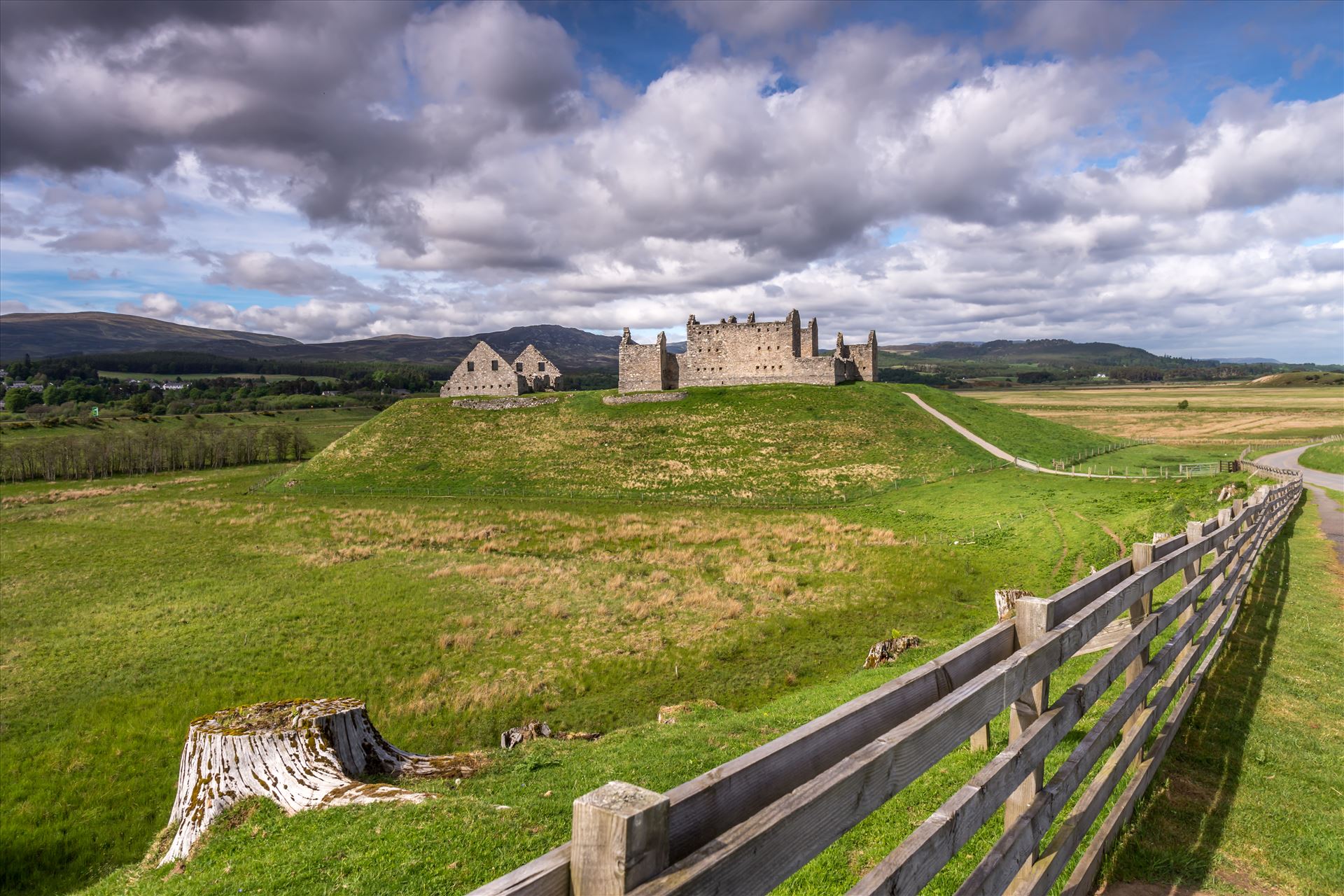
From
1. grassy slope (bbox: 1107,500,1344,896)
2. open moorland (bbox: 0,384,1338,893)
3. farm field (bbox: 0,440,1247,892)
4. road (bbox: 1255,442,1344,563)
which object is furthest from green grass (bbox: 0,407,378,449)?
grassy slope (bbox: 1107,500,1344,896)

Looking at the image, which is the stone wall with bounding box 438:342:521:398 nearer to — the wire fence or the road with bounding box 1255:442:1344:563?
the wire fence

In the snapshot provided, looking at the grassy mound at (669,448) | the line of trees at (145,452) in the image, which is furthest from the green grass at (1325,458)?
the line of trees at (145,452)

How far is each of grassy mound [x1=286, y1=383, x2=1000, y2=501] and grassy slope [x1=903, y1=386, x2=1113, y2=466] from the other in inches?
Result: 64.1

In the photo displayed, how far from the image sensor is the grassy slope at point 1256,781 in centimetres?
566

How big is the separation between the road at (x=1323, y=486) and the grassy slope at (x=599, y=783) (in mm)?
3873

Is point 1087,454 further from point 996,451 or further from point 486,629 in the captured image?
point 486,629

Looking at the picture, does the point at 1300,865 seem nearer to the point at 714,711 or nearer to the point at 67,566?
the point at 714,711

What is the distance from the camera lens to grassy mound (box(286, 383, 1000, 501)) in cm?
5372

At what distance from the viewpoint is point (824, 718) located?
2.90 m

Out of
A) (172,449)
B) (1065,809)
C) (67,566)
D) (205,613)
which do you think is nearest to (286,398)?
(172,449)

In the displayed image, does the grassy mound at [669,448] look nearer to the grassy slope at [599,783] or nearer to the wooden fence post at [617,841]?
the grassy slope at [599,783]

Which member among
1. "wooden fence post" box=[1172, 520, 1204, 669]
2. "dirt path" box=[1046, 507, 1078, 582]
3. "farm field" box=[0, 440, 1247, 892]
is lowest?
"farm field" box=[0, 440, 1247, 892]

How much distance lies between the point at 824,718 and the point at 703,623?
63.8ft

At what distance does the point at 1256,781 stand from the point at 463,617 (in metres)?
20.7
